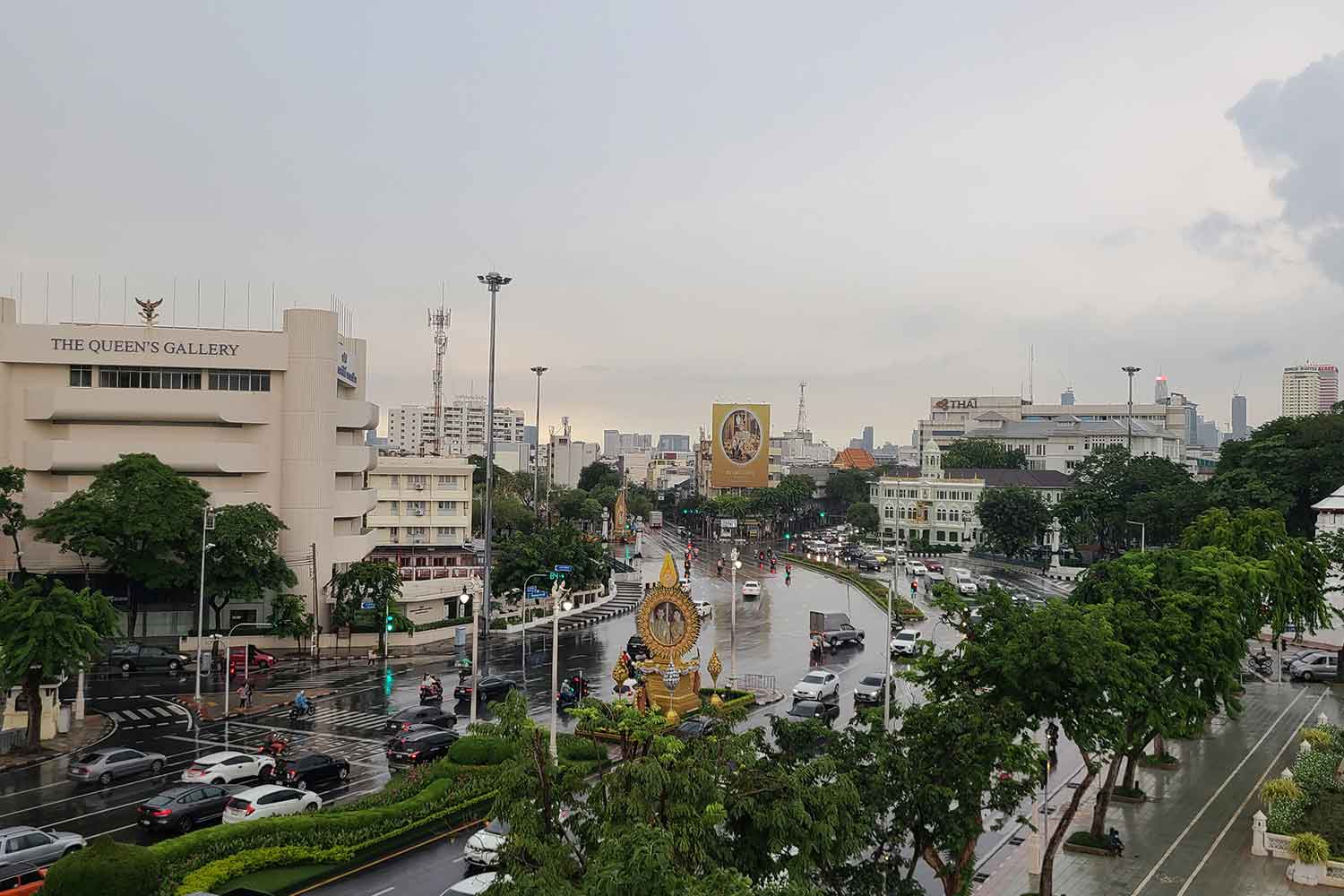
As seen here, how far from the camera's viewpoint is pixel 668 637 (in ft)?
128

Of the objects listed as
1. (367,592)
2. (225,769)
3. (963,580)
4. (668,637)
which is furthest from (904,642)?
(225,769)

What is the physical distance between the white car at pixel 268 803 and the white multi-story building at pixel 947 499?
98408 mm

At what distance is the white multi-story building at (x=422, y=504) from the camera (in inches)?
3337

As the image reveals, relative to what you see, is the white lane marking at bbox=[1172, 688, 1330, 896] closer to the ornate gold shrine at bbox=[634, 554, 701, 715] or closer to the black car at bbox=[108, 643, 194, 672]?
the ornate gold shrine at bbox=[634, 554, 701, 715]

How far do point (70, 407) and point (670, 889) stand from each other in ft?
183

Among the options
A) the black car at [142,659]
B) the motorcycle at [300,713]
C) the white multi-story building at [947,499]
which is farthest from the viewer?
the white multi-story building at [947,499]

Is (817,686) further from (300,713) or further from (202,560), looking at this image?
(202,560)

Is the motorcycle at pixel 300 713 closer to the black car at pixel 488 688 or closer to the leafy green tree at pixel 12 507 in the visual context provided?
the black car at pixel 488 688

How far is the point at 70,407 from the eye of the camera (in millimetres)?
56344

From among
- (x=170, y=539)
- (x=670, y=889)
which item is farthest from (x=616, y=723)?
(x=170, y=539)

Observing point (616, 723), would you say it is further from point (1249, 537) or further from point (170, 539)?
point (170, 539)

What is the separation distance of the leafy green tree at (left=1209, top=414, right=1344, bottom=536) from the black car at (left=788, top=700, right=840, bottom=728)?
52389 mm

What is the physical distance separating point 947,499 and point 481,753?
103 meters

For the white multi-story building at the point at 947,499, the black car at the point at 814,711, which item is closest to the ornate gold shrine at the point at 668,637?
the black car at the point at 814,711
